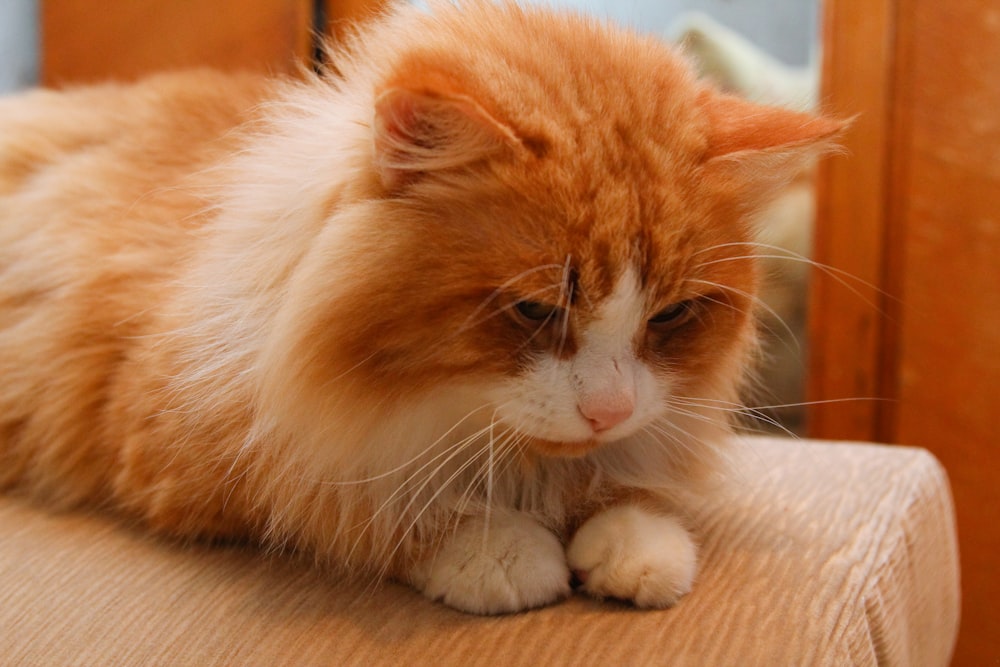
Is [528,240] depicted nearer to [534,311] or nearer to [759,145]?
[534,311]

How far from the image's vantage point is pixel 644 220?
84 centimetres

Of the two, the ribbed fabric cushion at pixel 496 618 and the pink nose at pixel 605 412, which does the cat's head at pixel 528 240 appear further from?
the ribbed fabric cushion at pixel 496 618

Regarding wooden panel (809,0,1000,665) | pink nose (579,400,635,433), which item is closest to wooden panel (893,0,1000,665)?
wooden panel (809,0,1000,665)

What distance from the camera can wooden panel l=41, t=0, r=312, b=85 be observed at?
6.77 ft

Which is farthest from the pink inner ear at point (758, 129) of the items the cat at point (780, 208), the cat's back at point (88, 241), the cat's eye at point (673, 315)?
the cat at point (780, 208)

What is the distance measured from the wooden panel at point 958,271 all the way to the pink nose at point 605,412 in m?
1.20

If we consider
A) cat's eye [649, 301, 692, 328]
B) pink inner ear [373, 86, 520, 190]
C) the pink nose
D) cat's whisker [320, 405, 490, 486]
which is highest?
pink inner ear [373, 86, 520, 190]

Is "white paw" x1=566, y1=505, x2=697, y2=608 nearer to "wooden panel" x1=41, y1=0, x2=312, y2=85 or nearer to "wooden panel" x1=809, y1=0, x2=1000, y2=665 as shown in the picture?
"wooden panel" x1=809, y1=0, x2=1000, y2=665

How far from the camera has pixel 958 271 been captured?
1775 mm

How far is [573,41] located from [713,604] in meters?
0.57

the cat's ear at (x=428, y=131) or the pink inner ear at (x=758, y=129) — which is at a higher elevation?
the pink inner ear at (x=758, y=129)

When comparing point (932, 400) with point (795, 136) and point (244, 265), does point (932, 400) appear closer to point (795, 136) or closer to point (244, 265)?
point (795, 136)

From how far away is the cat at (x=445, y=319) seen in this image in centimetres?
82

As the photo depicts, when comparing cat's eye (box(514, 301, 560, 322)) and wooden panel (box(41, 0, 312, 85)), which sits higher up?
wooden panel (box(41, 0, 312, 85))
